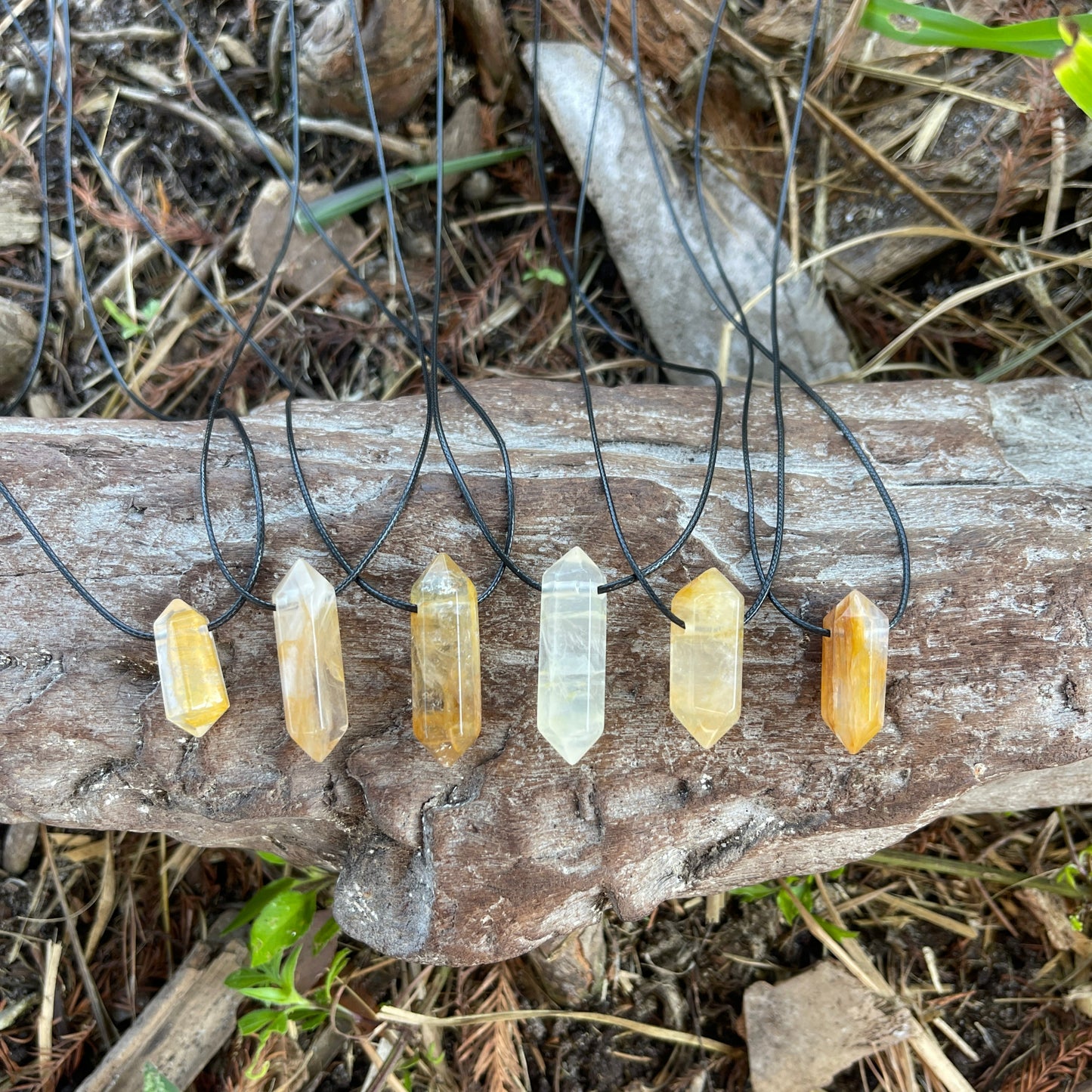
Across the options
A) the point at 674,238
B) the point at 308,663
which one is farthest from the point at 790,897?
the point at 674,238

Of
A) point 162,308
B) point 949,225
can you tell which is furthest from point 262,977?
point 949,225

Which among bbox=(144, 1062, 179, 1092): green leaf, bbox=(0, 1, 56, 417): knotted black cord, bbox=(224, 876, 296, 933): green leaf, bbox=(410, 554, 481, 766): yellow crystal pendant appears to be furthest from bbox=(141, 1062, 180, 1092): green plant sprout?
bbox=(0, 1, 56, 417): knotted black cord

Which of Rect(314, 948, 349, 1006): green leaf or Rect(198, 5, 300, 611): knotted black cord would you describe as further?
Rect(314, 948, 349, 1006): green leaf

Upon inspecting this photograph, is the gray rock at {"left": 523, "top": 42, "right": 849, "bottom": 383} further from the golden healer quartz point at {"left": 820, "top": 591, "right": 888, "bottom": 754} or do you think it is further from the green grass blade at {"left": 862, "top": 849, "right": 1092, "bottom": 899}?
the green grass blade at {"left": 862, "top": 849, "right": 1092, "bottom": 899}

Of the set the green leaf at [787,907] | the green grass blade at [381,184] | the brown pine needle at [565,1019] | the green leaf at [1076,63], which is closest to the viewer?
the green leaf at [1076,63]

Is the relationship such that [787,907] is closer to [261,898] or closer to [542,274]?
[261,898]

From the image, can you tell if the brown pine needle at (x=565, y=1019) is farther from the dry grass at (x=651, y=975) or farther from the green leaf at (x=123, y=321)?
the green leaf at (x=123, y=321)

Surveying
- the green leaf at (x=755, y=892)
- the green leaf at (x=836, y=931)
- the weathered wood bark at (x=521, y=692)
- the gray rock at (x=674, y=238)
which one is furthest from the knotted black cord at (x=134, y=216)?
the green leaf at (x=836, y=931)
